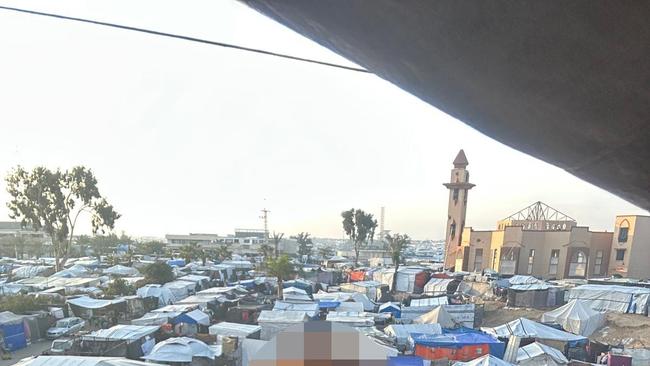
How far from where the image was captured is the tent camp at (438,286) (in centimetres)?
2808

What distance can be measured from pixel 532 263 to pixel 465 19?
4008 centimetres

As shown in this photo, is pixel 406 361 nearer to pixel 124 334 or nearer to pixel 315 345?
pixel 124 334

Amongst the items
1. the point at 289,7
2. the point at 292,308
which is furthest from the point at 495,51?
the point at 292,308

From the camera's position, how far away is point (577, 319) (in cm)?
1814

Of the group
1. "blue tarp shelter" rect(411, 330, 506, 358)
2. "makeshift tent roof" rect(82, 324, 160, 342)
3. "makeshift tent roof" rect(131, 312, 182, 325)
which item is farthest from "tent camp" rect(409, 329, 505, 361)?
"makeshift tent roof" rect(131, 312, 182, 325)

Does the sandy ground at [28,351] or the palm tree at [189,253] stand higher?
the sandy ground at [28,351]

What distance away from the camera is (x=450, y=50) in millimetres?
1053

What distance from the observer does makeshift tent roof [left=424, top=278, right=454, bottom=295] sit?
92.2 ft

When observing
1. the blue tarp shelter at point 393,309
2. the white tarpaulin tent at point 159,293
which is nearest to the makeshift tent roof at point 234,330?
the blue tarp shelter at point 393,309

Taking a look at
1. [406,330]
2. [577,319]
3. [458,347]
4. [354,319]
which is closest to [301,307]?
[354,319]

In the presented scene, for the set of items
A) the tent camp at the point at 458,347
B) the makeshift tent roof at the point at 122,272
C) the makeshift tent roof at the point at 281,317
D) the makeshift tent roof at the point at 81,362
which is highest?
the makeshift tent roof at the point at 81,362

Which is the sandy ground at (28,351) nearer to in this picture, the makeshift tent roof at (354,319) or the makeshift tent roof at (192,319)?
the makeshift tent roof at (192,319)

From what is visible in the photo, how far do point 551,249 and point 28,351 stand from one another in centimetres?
3811

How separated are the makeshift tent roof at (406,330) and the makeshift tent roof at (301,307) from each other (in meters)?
3.86
